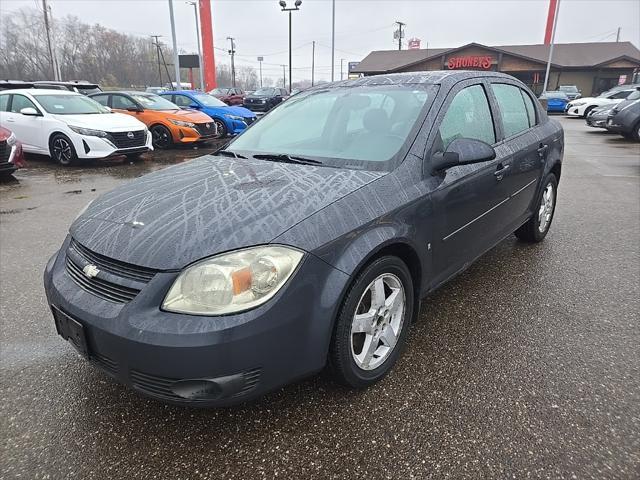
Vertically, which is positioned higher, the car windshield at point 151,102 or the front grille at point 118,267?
the car windshield at point 151,102

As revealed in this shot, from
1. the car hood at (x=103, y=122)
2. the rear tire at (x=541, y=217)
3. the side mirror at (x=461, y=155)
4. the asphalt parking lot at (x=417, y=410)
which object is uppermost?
the side mirror at (x=461, y=155)

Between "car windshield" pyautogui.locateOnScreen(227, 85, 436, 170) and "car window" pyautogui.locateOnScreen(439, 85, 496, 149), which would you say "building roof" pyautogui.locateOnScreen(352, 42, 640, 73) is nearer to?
"car window" pyautogui.locateOnScreen(439, 85, 496, 149)

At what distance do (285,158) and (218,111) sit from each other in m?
11.5

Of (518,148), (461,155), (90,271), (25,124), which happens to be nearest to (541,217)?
(518,148)

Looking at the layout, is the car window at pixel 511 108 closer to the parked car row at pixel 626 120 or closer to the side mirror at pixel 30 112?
the side mirror at pixel 30 112

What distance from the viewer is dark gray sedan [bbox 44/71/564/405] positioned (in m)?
1.73

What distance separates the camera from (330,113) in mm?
3080

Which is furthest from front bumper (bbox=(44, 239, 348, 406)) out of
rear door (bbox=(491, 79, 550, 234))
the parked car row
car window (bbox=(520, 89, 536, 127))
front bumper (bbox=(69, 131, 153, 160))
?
the parked car row

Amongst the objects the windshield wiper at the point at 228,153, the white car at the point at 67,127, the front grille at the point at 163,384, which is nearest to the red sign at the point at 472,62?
the white car at the point at 67,127

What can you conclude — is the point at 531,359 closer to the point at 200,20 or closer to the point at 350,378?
the point at 350,378

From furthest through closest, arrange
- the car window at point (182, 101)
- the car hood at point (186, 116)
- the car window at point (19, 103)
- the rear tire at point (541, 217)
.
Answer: the car window at point (182, 101)
the car hood at point (186, 116)
the car window at point (19, 103)
the rear tire at point (541, 217)

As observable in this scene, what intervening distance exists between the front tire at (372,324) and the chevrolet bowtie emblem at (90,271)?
109 cm

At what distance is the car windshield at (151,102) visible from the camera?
11701 millimetres

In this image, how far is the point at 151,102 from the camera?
39.4ft
